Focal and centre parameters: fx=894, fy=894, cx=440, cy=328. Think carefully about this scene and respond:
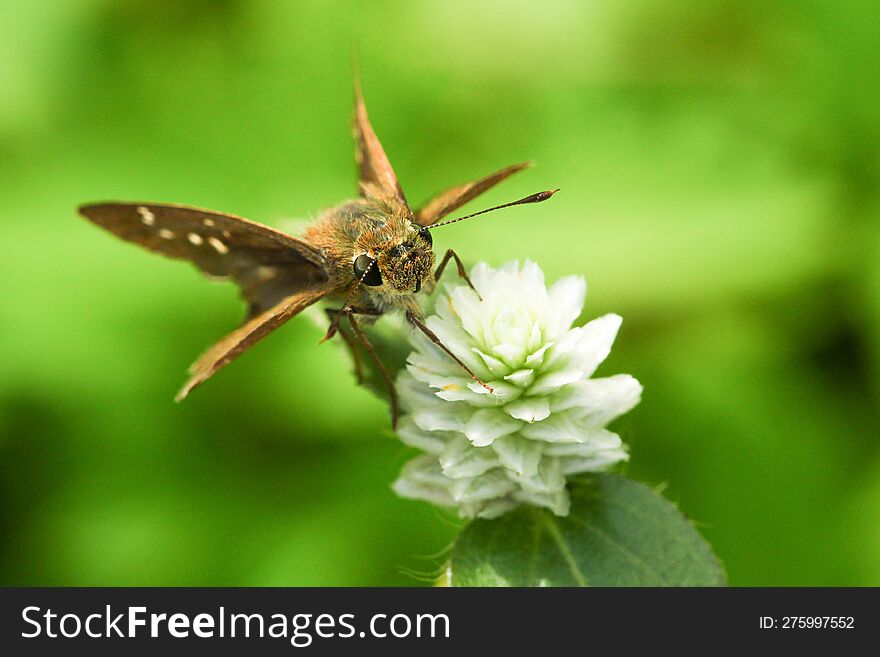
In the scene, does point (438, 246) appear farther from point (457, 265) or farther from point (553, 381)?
point (553, 381)

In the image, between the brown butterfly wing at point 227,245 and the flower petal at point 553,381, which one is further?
the brown butterfly wing at point 227,245

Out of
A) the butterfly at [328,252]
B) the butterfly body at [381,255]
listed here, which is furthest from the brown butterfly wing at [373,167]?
A: the butterfly body at [381,255]

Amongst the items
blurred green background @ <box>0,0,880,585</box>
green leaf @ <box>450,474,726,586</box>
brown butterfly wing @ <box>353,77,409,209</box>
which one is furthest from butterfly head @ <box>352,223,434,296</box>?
blurred green background @ <box>0,0,880,585</box>

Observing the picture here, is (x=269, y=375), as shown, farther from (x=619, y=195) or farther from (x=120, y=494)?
(x=619, y=195)

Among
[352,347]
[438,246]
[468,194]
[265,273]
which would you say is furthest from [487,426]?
[438,246]

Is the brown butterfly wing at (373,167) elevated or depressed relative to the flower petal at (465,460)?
elevated

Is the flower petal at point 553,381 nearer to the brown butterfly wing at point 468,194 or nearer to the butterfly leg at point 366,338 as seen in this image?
the butterfly leg at point 366,338

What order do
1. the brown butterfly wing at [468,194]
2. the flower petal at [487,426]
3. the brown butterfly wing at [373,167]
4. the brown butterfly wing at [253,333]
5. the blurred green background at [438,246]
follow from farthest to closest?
the blurred green background at [438,246] → the brown butterfly wing at [373,167] → the brown butterfly wing at [468,194] → the brown butterfly wing at [253,333] → the flower petal at [487,426]
